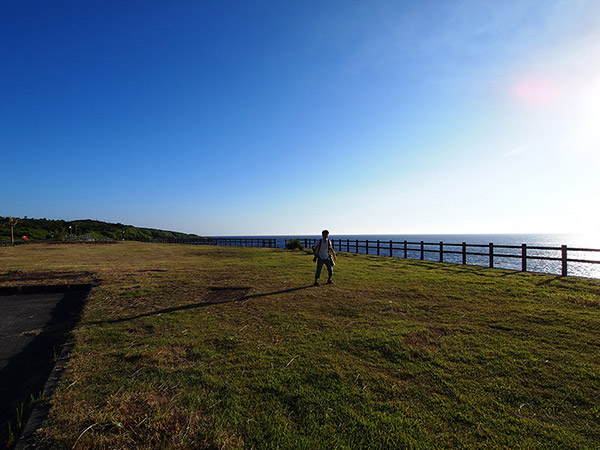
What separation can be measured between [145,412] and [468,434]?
2.92 m

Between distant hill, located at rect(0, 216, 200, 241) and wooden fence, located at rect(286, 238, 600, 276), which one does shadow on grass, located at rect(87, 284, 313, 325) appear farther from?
distant hill, located at rect(0, 216, 200, 241)

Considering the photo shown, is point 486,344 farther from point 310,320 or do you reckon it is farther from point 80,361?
point 80,361

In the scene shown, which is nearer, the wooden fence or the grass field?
the grass field

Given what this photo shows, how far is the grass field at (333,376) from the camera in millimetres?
2463

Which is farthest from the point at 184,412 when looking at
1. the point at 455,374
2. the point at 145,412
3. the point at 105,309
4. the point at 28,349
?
the point at 105,309

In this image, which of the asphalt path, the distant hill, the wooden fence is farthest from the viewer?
the distant hill

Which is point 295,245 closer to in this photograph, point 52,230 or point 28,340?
point 28,340

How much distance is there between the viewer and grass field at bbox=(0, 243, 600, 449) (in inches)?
97.0

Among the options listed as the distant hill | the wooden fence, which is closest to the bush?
the wooden fence

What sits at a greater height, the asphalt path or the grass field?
the grass field

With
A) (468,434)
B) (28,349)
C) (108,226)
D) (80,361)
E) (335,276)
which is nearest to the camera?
(468,434)

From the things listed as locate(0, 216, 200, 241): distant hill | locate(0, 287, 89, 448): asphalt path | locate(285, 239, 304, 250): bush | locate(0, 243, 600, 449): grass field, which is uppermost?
locate(0, 216, 200, 241): distant hill

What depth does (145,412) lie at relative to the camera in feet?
8.95

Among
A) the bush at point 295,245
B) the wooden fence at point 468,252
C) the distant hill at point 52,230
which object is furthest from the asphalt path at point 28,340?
the distant hill at point 52,230
